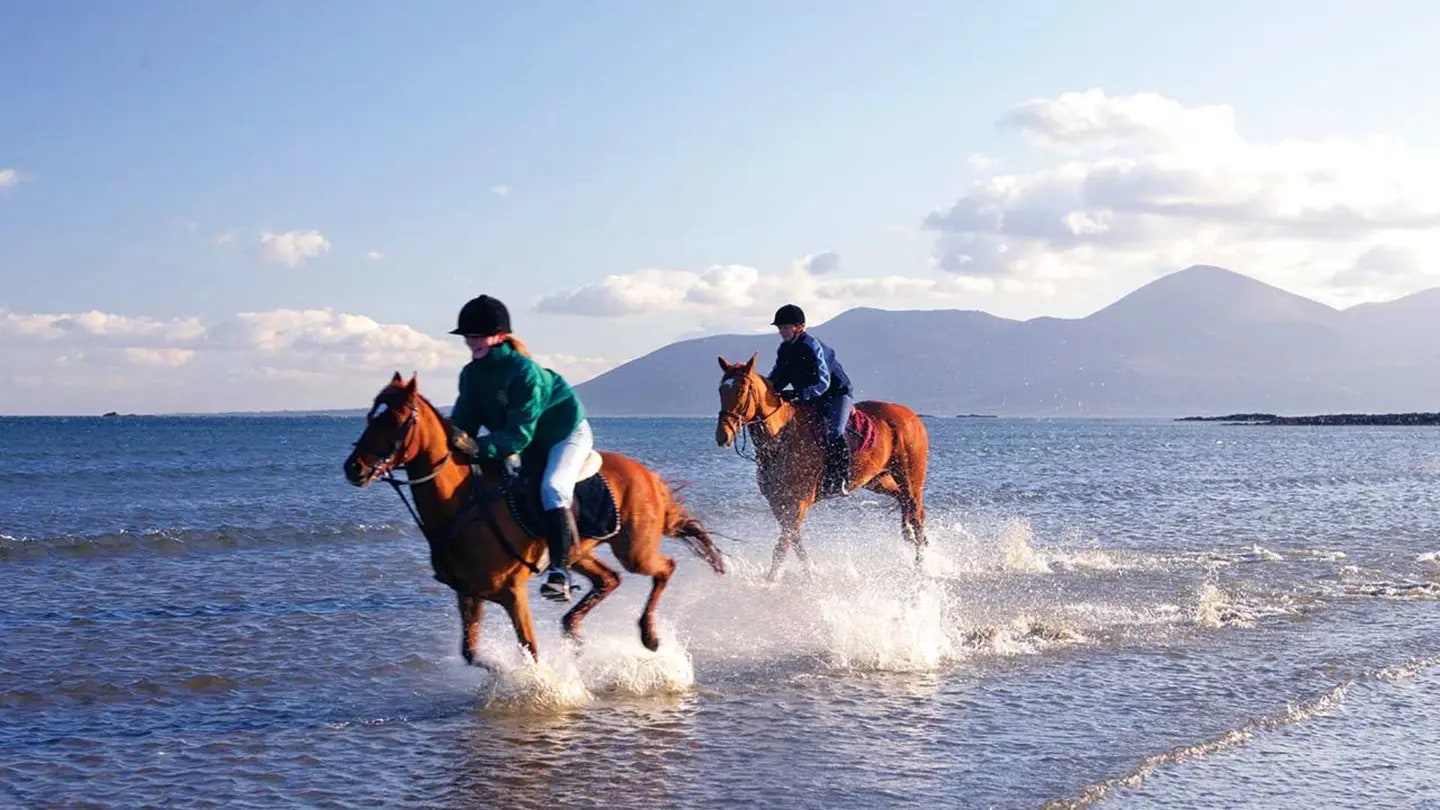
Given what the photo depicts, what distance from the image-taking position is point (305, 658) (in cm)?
1016

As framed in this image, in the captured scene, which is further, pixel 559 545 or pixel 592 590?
pixel 592 590

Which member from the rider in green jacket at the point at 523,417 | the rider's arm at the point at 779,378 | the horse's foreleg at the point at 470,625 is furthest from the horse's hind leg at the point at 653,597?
the rider's arm at the point at 779,378

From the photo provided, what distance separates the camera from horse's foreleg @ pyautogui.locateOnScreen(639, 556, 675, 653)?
8.85m

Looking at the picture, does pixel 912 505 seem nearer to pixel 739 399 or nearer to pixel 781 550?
pixel 781 550

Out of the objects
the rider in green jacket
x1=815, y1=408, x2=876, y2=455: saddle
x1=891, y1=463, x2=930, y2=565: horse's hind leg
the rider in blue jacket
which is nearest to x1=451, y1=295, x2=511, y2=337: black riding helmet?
the rider in green jacket

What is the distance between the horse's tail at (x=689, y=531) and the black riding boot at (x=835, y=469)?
12.3ft

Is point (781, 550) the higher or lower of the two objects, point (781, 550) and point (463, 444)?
the lower

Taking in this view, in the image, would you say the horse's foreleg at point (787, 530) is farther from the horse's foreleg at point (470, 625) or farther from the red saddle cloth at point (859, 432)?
the horse's foreleg at point (470, 625)

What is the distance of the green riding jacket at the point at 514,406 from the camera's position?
7.91 meters

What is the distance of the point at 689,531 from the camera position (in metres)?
9.62

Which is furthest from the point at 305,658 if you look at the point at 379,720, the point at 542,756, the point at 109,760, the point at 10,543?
the point at 10,543

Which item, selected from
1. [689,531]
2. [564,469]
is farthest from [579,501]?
[689,531]

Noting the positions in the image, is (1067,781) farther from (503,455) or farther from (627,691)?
(503,455)

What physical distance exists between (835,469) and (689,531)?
4267 mm
